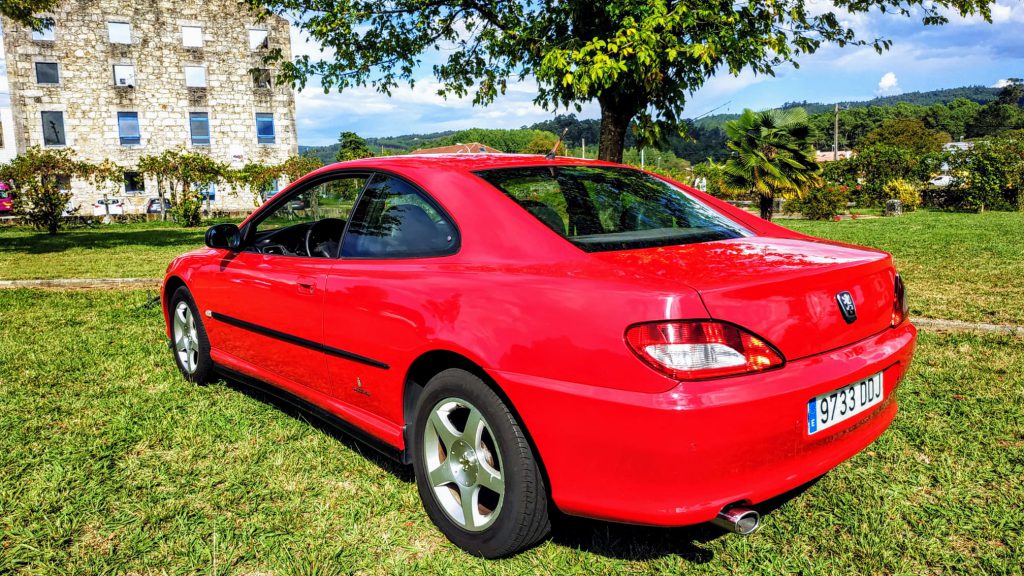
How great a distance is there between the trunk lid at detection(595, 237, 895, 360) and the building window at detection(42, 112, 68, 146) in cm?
4214

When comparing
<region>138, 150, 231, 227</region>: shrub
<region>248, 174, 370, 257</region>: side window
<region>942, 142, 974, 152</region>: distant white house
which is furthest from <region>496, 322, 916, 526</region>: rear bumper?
<region>942, 142, 974, 152</region>: distant white house

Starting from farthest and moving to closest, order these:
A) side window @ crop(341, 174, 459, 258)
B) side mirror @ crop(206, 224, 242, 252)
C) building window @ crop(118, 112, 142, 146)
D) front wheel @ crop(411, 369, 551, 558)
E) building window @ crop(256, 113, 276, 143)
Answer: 1. building window @ crop(256, 113, 276, 143)
2. building window @ crop(118, 112, 142, 146)
3. side mirror @ crop(206, 224, 242, 252)
4. side window @ crop(341, 174, 459, 258)
5. front wheel @ crop(411, 369, 551, 558)

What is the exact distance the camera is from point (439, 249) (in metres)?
2.79

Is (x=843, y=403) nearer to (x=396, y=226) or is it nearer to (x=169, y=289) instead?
(x=396, y=226)

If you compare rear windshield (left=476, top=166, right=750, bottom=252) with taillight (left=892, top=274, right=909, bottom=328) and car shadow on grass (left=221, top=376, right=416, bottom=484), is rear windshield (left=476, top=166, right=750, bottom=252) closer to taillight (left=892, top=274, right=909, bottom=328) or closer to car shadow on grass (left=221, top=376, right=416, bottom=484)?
taillight (left=892, top=274, right=909, bottom=328)

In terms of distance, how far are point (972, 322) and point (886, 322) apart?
4385 mm

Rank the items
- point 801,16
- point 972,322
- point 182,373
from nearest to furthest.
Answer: point 182,373, point 972,322, point 801,16

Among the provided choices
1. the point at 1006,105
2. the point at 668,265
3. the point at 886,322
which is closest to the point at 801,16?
the point at 886,322

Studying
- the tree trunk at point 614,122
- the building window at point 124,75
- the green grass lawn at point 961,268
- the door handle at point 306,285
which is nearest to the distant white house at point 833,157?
the green grass lawn at point 961,268

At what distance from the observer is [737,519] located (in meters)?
2.10

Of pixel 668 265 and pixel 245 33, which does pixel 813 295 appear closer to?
pixel 668 265

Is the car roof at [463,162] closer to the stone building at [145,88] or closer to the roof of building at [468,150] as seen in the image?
the roof of building at [468,150]

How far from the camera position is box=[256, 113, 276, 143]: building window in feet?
130

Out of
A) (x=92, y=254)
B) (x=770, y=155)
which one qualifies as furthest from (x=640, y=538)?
(x=770, y=155)
